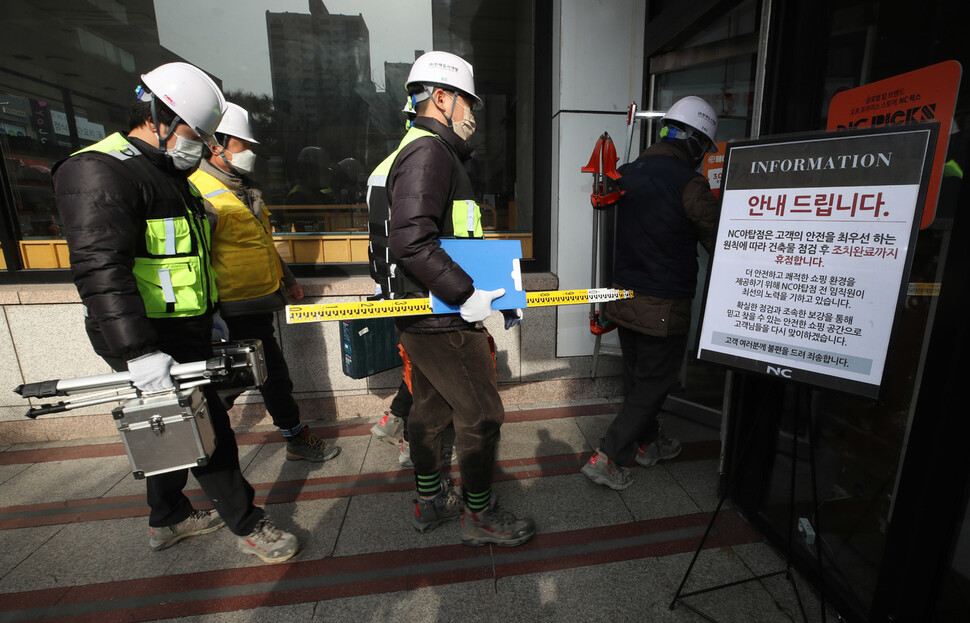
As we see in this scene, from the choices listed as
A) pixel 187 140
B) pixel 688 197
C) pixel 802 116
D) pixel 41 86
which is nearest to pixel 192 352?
pixel 187 140

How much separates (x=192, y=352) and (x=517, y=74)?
143 inches

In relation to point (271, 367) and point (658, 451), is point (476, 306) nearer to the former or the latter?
point (271, 367)

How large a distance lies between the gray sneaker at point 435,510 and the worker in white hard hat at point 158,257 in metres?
0.64

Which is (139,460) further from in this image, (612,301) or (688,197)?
(688,197)

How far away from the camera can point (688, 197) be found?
2305 millimetres

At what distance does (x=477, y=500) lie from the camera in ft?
7.50

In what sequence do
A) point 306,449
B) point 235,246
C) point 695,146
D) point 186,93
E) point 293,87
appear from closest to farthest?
point 186,93, point 695,146, point 235,246, point 306,449, point 293,87

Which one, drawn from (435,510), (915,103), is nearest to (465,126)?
(915,103)

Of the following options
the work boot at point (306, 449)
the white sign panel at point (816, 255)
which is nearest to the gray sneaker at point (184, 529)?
the work boot at point (306, 449)

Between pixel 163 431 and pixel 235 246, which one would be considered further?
pixel 235 246

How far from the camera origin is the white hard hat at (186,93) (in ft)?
5.75

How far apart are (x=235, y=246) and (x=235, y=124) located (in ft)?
2.57

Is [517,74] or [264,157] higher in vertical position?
[517,74]

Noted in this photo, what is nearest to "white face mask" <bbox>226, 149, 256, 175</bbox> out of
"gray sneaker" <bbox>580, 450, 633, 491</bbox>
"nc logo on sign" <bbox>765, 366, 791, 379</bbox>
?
"gray sneaker" <bbox>580, 450, 633, 491</bbox>
